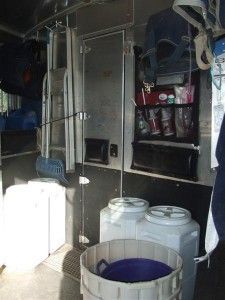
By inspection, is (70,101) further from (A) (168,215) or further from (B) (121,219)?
(A) (168,215)

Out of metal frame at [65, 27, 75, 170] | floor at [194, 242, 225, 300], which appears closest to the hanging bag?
floor at [194, 242, 225, 300]

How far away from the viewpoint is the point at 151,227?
206cm

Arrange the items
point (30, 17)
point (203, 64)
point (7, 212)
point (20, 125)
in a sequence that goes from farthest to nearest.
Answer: point (20, 125)
point (30, 17)
point (7, 212)
point (203, 64)

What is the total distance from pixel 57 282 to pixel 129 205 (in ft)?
3.24

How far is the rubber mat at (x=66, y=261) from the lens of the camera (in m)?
2.74

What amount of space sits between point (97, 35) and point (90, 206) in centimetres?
168

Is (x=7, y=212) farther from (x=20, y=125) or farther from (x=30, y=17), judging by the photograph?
(x=30, y=17)

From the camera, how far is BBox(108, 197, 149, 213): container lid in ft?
7.54

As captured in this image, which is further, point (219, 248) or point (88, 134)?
point (88, 134)

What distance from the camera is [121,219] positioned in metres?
2.27

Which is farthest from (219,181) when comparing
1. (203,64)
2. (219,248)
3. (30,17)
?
(30,17)

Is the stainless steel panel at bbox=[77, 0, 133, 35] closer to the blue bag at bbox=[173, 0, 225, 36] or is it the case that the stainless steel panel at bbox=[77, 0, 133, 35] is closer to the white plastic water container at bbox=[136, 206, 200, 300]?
the blue bag at bbox=[173, 0, 225, 36]

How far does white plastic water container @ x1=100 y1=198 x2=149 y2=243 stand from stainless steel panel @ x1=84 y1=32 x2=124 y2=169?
489mm

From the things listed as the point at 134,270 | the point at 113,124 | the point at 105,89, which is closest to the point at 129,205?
the point at 134,270
